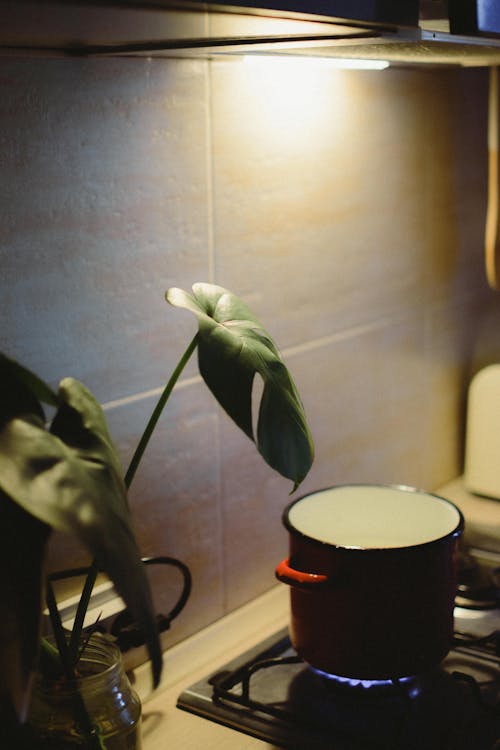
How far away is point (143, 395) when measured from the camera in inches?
37.9

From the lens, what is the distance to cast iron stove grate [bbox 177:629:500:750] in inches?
33.6

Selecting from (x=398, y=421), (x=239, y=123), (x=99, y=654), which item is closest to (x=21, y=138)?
(x=239, y=123)

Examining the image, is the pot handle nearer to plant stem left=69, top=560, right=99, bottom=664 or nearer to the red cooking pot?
the red cooking pot

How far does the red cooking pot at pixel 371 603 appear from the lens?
2.76ft

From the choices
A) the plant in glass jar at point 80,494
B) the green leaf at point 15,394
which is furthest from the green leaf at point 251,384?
the green leaf at point 15,394

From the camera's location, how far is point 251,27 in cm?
65

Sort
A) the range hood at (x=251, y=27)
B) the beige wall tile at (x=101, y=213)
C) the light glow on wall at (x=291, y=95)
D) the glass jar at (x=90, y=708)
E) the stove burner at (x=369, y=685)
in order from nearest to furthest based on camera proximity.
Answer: the range hood at (x=251, y=27)
the glass jar at (x=90, y=708)
the beige wall tile at (x=101, y=213)
the stove burner at (x=369, y=685)
the light glow on wall at (x=291, y=95)

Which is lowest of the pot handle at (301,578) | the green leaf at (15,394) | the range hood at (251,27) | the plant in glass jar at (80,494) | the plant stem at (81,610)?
the pot handle at (301,578)

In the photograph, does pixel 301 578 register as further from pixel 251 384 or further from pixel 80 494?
pixel 80 494

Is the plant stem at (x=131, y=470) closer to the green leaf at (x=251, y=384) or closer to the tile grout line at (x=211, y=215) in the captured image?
the green leaf at (x=251, y=384)

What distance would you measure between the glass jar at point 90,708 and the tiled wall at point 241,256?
0.56ft

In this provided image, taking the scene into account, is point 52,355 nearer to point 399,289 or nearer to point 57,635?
point 57,635

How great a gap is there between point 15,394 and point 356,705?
1.74 ft

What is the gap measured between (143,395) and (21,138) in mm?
282
